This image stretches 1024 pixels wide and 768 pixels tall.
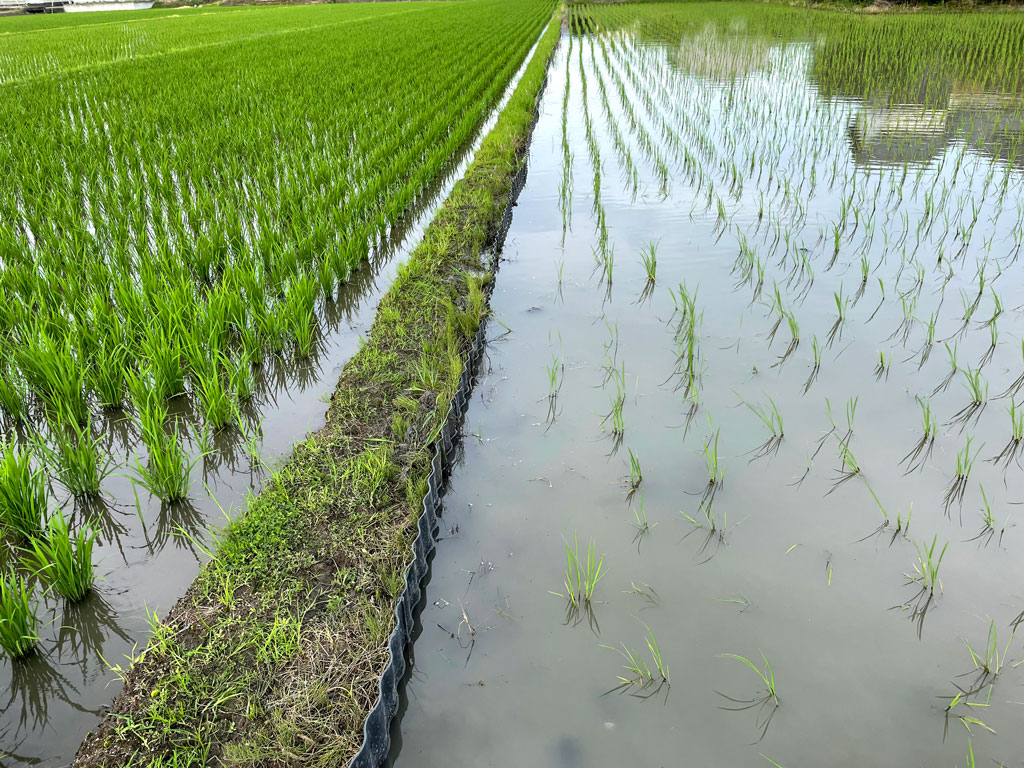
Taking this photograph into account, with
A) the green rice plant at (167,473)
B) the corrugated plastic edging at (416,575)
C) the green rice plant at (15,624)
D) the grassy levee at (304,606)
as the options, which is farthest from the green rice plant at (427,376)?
the green rice plant at (15,624)

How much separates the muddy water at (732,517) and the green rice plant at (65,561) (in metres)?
0.94

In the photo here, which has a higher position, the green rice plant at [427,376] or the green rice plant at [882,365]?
the green rice plant at [427,376]

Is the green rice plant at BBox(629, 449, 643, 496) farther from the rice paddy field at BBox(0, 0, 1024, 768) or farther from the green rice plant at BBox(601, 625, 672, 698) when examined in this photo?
the green rice plant at BBox(601, 625, 672, 698)

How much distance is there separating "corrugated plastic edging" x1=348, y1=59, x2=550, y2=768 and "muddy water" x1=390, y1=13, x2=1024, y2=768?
47mm

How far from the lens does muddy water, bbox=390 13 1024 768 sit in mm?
1417

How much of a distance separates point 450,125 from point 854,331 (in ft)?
17.1

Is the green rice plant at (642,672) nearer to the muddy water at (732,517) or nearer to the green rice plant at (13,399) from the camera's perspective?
the muddy water at (732,517)

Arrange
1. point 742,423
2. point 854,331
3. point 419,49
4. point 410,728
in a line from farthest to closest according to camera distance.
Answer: point 419,49 < point 854,331 < point 742,423 < point 410,728

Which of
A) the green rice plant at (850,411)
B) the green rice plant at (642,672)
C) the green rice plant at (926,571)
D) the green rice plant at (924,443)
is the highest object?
the green rice plant at (850,411)

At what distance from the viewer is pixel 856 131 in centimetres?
623

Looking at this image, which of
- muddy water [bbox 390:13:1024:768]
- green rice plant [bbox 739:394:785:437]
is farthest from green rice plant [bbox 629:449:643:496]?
green rice plant [bbox 739:394:785:437]

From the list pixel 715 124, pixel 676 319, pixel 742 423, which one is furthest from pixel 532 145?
pixel 742 423

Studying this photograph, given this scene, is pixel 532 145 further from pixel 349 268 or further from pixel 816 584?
pixel 816 584

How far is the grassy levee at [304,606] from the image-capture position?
135 cm
